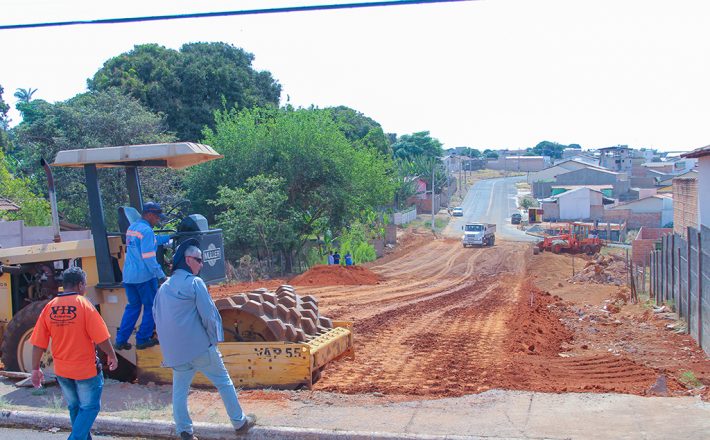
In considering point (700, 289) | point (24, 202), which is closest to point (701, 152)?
point (700, 289)

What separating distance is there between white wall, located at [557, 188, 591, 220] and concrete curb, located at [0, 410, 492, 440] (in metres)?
68.5

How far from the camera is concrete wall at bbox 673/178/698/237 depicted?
22.3m

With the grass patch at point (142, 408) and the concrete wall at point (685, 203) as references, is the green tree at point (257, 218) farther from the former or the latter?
the grass patch at point (142, 408)

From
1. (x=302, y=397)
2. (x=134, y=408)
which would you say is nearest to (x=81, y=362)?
(x=134, y=408)

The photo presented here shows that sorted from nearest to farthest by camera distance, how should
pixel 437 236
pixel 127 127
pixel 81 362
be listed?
pixel 81 362
pixel 127 127
pixel 437 236

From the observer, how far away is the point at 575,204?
72.4 meters

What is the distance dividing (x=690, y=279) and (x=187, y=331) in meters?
9.97

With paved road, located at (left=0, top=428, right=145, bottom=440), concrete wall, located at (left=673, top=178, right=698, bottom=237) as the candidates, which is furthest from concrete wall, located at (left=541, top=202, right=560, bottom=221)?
paved road, located at (left=0, top=428, right=145, bottom=440)

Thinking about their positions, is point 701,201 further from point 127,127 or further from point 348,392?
point 127,127

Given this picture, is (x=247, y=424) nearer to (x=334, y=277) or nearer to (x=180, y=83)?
(x=334, y=277)

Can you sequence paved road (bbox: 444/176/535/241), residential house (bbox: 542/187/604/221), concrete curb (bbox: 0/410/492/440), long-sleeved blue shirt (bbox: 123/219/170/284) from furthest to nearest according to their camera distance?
residential house (bbox: 542/187/604/221) → paved road (bbox: 444/176/535/241) → long-sleeved blue shirt (bbox: 123/219/170/284) → concrete curb (bbox: 0/410/492/440)

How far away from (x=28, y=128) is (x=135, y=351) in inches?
1073

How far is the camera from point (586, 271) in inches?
1192

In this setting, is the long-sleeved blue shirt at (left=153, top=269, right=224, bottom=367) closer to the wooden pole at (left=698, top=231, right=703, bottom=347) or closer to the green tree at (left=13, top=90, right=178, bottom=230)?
the wooden pole at (left=698, top=231, right=703, bottom=347)
